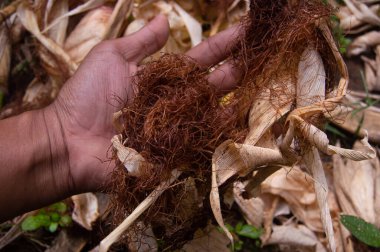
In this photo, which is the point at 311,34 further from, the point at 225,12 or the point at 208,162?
the point at 225,12

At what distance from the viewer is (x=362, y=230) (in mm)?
1328

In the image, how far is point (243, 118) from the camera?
3.77 feet

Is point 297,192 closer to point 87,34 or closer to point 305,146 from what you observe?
point 305,146

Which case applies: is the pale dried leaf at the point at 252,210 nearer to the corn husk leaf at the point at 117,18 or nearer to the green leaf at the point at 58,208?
the green leaf at the point at 58,208

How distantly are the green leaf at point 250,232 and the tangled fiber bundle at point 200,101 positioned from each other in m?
0.39

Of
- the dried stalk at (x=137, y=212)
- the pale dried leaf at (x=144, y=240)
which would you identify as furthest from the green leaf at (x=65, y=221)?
the dried stalk at (x=137, y=212)

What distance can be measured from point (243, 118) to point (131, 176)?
12.5 inches

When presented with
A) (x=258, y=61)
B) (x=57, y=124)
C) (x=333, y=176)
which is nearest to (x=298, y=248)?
(x=333, y=176)

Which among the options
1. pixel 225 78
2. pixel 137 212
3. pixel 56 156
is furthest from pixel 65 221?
pixel 225 78

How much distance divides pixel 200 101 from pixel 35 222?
65 centimetres

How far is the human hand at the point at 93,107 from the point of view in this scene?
1.23 metres

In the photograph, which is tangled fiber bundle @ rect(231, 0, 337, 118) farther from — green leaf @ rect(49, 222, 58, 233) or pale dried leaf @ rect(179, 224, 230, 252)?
green leaf @ rect(49, 222, 58, 233)

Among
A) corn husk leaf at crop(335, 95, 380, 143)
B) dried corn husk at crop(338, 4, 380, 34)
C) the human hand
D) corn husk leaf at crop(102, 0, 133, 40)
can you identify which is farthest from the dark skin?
dried corn husk at crop(338, 4, 380, 34)

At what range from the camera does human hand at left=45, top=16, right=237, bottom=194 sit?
1232 millimetres
